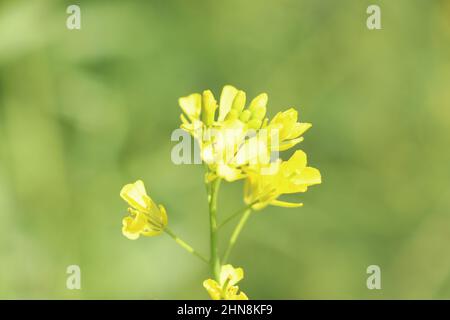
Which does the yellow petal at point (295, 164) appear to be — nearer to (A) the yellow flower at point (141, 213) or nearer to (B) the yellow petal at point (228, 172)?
(B) the yellow petal at point (228, 172)

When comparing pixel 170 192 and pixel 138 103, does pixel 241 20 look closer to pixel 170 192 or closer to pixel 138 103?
pixel 138 103

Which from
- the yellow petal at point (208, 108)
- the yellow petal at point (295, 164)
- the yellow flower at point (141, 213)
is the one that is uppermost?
the yellow petal at point (208, 108)

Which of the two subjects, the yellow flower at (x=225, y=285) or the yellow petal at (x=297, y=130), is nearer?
the yellow flower at (x=225, y=285)

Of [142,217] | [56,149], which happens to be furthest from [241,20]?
[142,217]

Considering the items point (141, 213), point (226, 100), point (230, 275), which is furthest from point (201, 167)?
point (230, 275)

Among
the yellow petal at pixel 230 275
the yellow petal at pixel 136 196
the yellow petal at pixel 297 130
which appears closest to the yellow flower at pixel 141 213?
the yellow petal at pixel 136 196

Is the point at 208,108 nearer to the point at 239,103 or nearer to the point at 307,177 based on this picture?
the point at 239,103
